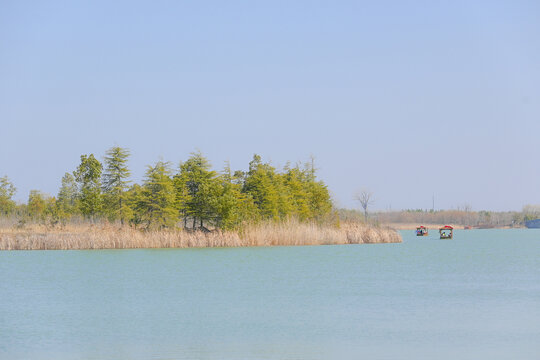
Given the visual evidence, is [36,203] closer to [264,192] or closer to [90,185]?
[90,185]

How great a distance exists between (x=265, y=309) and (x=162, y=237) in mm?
25005

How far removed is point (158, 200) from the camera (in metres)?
49.3

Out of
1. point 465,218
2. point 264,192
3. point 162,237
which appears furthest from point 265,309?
point 465,218

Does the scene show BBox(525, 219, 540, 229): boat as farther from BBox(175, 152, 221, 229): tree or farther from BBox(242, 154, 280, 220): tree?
BBox(175, 152, 221, 229): tree

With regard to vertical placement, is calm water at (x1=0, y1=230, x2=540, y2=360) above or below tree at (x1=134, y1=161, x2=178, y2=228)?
below

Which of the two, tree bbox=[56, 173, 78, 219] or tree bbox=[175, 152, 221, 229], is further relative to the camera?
tree bbox=[56, 173, 78, 219]

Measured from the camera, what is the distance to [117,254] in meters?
42.4

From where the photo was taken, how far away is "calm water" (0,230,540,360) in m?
15.2

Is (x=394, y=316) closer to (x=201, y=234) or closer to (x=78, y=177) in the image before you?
(x=201, y=234)

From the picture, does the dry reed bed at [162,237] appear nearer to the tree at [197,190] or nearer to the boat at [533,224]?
the tree at [197,190]

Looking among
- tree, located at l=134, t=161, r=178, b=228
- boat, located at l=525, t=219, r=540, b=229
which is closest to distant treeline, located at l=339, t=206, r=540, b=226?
boat, located at l=525, t=219, r=540, b=229

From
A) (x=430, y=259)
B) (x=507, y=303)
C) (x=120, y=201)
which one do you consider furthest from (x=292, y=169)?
(x=507, y=303)

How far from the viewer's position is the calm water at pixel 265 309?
15.2 metres

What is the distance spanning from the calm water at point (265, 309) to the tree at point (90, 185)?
19.2m
